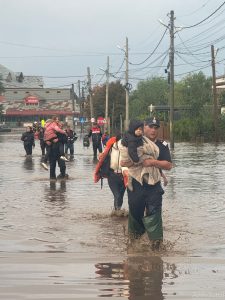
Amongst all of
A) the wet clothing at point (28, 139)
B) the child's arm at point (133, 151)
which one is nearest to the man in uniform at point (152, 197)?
the child's arm at point (133, 151)

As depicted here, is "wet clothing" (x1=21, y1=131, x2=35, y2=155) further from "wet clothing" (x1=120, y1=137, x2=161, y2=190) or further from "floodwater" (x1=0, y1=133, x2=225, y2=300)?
"wet clothing" (x1=120, y1=137, x2=161, y2=190)

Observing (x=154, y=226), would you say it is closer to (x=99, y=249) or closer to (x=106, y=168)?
(x=99, y=249)

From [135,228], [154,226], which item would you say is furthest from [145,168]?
[135,228]

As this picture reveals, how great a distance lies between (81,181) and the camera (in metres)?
17.3

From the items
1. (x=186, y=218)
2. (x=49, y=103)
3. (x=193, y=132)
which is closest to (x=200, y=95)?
(x=193, y=132)

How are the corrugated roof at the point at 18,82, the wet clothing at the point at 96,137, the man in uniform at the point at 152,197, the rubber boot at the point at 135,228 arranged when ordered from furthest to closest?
the corrugated roof at the point at 18,82
the wet clothing at the point at 96,137
the rubber boot at the point at 135,228
the man in uniform at the point at 152,197

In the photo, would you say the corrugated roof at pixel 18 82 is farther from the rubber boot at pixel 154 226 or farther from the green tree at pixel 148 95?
the rubber boot at pixel 154 226

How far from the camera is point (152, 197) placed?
25.7 ft

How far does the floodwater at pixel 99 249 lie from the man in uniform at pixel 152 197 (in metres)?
0.27

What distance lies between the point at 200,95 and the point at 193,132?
31757mm

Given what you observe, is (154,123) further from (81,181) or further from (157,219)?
(81,181)

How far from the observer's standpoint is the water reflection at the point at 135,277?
605 cm

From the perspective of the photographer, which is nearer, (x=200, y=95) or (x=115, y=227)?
(x=115, y=227)

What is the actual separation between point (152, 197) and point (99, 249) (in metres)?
1.02
